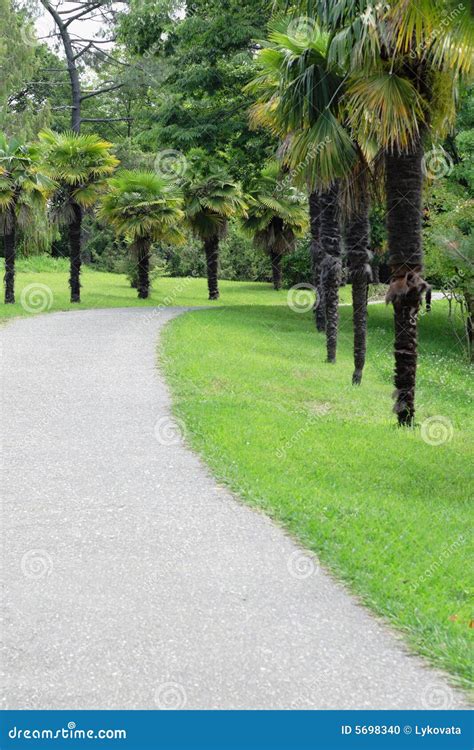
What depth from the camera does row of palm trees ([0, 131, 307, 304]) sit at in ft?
82.8

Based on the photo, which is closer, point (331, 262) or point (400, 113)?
point (400, 113)

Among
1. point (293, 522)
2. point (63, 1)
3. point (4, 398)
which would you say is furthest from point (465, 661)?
point (63, 1)

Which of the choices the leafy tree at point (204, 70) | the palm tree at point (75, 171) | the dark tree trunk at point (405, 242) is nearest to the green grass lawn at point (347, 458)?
the dark tree trunk at point (405, 242)

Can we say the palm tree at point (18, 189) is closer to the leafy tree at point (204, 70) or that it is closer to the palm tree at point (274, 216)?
the leafy tree at point (204, 70)

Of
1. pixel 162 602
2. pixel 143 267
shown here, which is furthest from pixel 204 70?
pixel 162 602

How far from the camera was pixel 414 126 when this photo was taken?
1090 cm

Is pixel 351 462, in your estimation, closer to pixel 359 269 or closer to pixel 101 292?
pixel 359 269

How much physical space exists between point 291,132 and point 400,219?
402 centimetres

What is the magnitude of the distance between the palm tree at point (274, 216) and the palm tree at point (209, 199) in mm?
4692

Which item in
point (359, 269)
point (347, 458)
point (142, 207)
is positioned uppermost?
point (142, 207)

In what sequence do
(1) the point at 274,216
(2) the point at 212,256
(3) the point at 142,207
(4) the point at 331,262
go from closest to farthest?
(4) the point at 331,262
(3) the point at 142,207
(2) the point at 212,256
(1) the point at 274,216

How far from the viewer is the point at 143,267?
102 feet

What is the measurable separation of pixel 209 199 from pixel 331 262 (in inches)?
434

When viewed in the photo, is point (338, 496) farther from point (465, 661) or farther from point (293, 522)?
point (465, 661)
